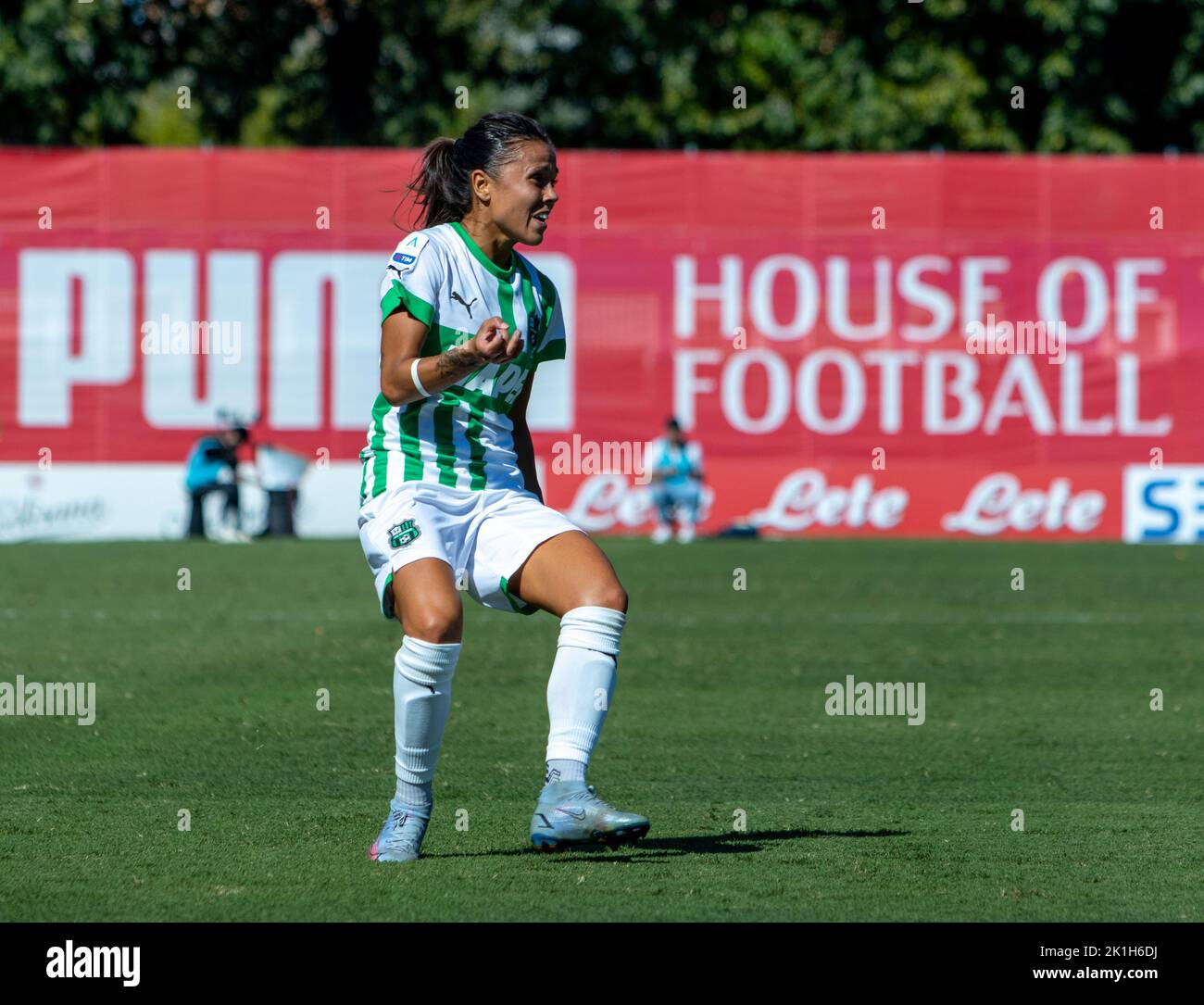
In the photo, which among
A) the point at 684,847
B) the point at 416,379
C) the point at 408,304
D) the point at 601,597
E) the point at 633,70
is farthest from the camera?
the point at 633,70

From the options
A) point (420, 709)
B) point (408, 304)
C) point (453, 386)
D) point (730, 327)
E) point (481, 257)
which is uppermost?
point (730, 327)

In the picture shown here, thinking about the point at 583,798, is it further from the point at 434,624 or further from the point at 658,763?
the point at 658,763

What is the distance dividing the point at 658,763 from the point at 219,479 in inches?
623

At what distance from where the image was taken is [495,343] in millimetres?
4957

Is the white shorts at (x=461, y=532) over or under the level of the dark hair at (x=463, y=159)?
under

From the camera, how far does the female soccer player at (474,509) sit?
17.4 ft

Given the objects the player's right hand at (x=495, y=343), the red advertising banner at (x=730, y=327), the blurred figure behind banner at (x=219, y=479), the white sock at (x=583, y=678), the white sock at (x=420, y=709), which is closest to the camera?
the player's right hand at (x=495, y=343)

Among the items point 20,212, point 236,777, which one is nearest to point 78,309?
point 20,212

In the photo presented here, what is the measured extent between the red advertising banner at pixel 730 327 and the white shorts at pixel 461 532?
686 inches

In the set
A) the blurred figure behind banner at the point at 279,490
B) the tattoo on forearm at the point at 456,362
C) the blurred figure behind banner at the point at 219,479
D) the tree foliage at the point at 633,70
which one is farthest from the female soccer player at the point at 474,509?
the tree foliage at the point at 633,70

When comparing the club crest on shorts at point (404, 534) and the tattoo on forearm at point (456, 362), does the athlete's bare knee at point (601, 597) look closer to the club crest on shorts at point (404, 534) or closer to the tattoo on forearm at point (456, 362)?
the club crest on shorts at point (404, 534)

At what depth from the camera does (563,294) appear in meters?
23.1

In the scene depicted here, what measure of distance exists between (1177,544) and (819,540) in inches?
147

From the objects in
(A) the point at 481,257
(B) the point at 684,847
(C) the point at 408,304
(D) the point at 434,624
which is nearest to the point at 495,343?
(C) the point at 408,304
